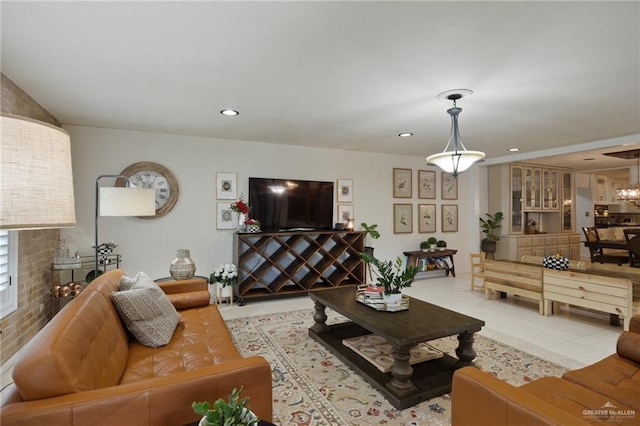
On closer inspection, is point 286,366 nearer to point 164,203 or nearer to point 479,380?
point 479,380

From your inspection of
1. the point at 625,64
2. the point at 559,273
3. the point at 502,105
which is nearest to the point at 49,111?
the point at 502,105

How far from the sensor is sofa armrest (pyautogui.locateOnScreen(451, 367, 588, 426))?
3.70 feet

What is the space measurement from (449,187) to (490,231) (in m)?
1.32

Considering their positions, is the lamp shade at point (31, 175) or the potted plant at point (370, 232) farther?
the potted plant at point (370, 232)

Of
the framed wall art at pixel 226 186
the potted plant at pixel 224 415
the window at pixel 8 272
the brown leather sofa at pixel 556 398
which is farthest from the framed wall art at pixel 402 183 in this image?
the potted plant at pixel 224 415

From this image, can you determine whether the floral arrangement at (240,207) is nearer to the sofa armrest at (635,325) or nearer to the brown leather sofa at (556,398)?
the brown leather sofa at (556,398)

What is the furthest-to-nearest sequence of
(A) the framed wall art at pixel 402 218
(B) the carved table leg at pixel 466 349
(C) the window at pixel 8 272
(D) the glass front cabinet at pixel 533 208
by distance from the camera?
(D) the glass front cabinet at pixel 533 208
(A) the framed wall art at pixel 402 218
(C) the window at pixel 8 272
(B) the carved table leg at pixel 466 349

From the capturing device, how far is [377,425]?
191 cm

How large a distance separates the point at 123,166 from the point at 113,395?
3.76 meters

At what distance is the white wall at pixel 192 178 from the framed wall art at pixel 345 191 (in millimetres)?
104

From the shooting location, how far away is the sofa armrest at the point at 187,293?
2.86 meters

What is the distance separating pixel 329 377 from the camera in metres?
2.47

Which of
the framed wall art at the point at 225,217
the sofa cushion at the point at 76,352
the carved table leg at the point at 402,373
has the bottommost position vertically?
the carved table leg at the point at 402,373

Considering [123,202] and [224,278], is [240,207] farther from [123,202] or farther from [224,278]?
[123,202]
